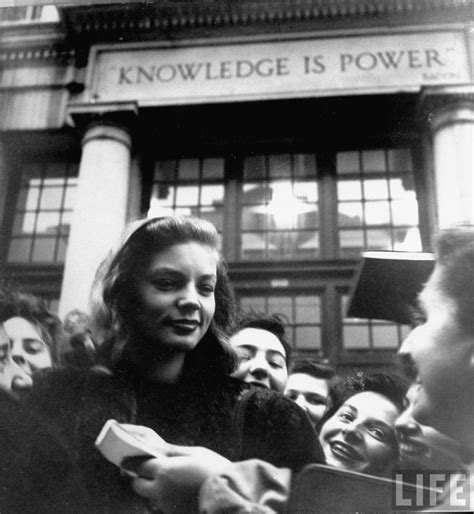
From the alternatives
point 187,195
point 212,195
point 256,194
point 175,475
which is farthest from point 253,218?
point 175,475

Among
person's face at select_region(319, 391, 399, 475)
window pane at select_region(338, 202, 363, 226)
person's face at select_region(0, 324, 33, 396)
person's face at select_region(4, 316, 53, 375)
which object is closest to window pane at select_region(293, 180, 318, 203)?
window pane at select_region(338, 202, 363, 226)

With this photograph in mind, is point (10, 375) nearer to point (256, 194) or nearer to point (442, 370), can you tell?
point (256, 194)

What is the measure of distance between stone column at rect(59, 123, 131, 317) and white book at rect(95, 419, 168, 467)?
0.65 m

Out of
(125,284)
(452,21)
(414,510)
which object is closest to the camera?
(414,510)

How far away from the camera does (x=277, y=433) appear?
2.55m

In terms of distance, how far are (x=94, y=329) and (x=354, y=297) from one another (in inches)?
51.9

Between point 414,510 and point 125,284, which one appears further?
point 125,284

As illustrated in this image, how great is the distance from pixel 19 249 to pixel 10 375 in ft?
2.49

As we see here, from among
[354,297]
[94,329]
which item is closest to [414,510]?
[354,297]

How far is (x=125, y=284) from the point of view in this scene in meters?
2.83

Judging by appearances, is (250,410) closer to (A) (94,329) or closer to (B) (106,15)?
(A) (94,329)

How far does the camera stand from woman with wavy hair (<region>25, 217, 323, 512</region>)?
2.55 metres

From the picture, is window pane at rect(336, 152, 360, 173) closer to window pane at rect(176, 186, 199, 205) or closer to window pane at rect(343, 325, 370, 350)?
window pane at rect(176, 186, 199, 205)

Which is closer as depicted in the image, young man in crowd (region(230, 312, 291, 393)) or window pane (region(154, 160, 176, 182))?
young man in crowd (region(230, 312, 291, 393))
